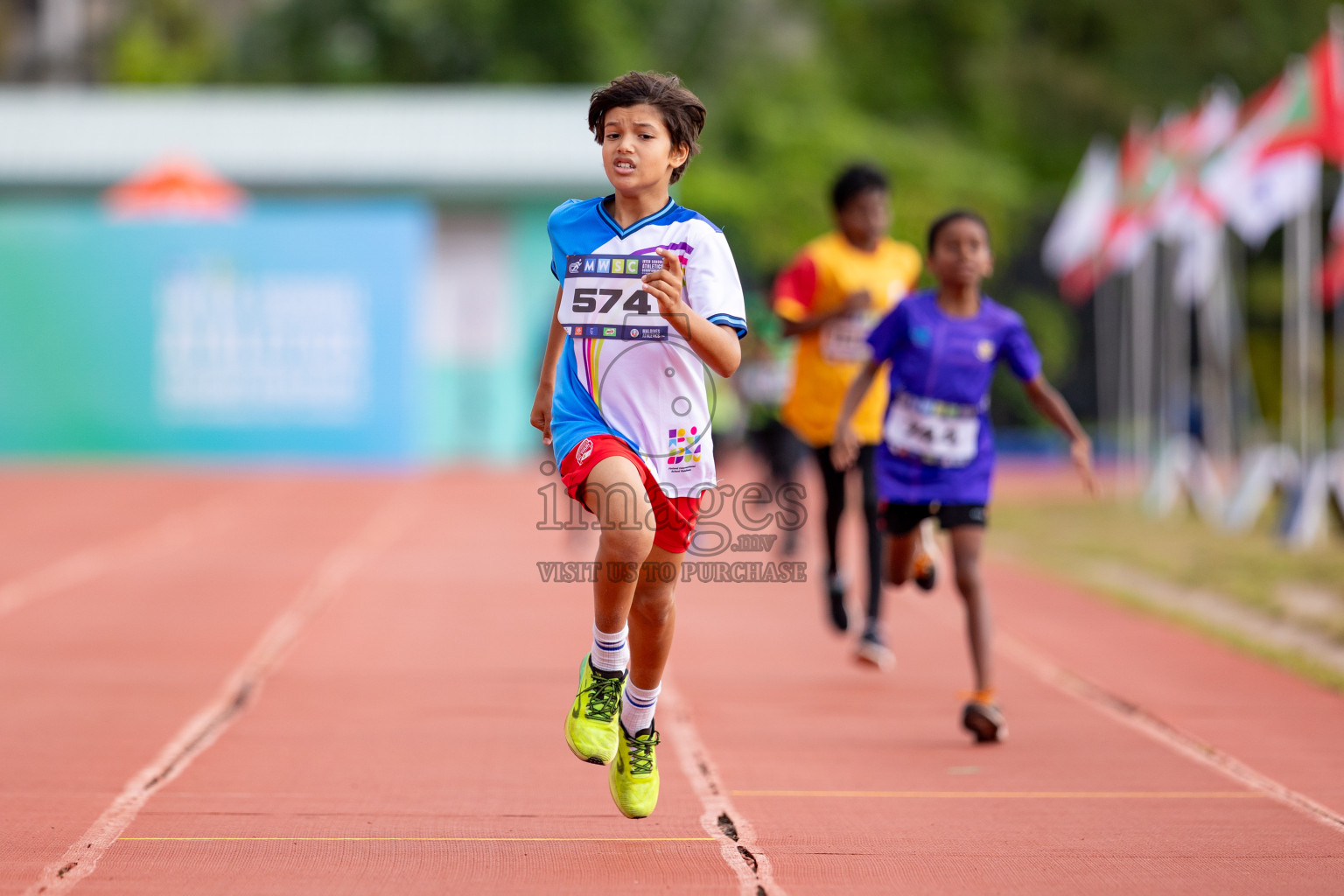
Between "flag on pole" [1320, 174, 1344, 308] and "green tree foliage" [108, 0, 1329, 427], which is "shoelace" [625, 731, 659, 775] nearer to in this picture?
"flag on pole" [1320, 174, 1344, 308]

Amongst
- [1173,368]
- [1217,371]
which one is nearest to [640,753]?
[1217,371]

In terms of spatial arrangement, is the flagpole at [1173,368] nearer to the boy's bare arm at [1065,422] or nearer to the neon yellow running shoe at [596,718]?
the boy's bare arm at [1065,422]

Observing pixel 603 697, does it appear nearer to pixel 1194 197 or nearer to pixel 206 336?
pixel 1194 197

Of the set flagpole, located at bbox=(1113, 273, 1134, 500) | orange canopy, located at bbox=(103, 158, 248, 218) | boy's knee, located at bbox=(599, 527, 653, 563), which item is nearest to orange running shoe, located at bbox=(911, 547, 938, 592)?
boy's knee, located at bbox=(599, 527, 653, 563)

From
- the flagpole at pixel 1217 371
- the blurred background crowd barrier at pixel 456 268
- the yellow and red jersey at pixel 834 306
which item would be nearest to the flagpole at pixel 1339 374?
the blurred background crowd barrier at pixel 456 268

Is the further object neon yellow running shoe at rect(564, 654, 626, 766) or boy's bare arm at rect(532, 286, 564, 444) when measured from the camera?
boy's bare arm at rect(532, 286, 564, 444)

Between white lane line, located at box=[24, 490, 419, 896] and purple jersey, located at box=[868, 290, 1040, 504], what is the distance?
2709 mm

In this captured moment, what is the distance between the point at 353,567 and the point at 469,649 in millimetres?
3873

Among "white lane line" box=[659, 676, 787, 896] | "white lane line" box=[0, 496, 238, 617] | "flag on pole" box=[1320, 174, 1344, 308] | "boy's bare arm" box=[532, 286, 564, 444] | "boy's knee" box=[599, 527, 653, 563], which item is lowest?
"white lane line" box=[0, 496, 238, 617]

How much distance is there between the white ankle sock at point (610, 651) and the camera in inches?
189

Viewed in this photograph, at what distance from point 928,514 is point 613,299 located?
7.92ft

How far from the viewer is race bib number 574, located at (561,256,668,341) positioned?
15.5 ft

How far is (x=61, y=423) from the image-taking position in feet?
76.8

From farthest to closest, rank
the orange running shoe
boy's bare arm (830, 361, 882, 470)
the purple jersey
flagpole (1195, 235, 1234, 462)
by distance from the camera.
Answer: flagpole (1195, 235, 1234, 462) < the orange running shoe < boy's bare arm (830, 361, 882, 470) < the purple jersey
